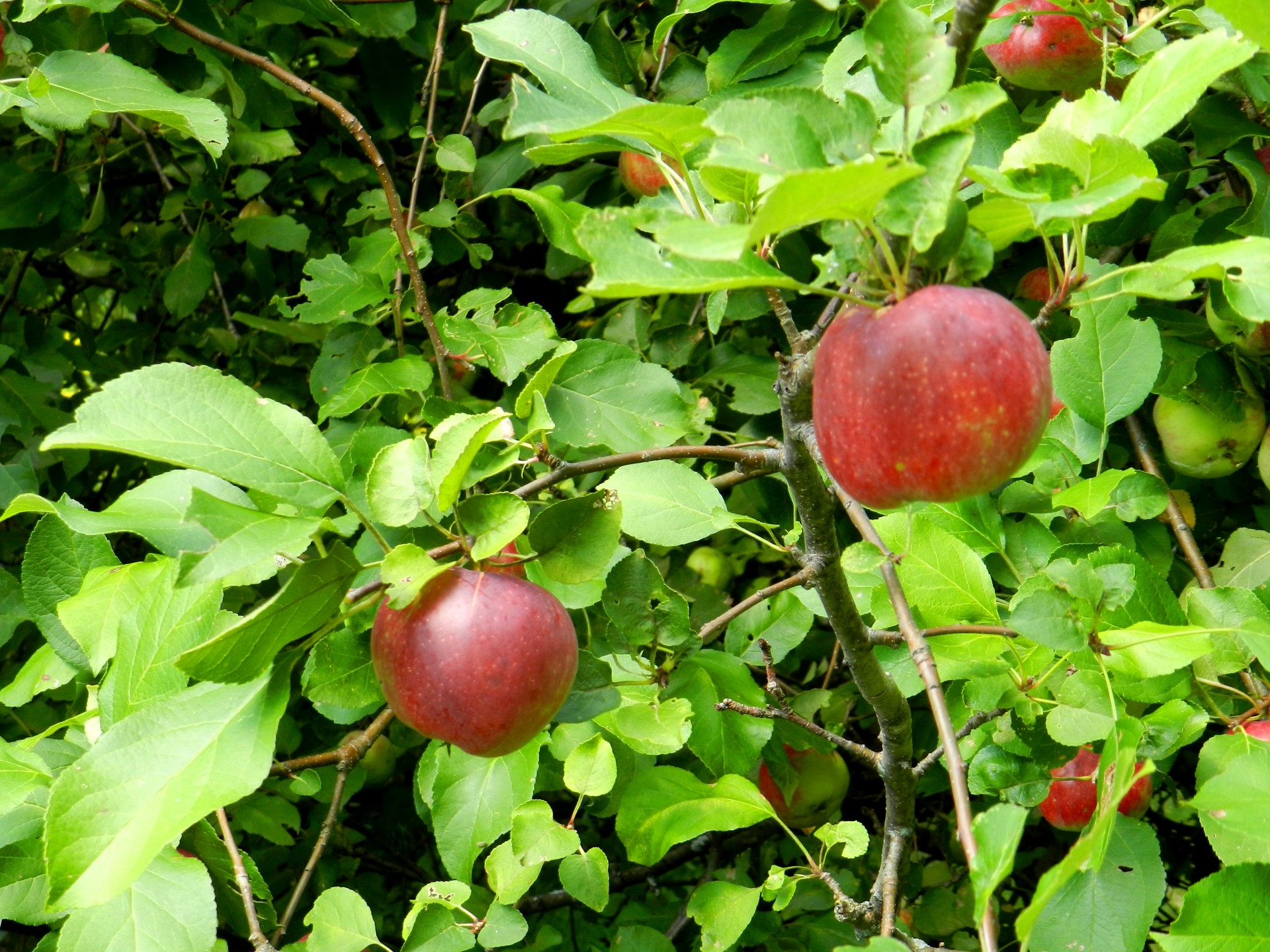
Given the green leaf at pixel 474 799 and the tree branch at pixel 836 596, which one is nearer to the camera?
the tree branch at pixel 836 596

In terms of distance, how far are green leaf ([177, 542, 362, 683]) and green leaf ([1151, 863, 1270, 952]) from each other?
62cm

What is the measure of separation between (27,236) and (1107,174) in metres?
1.89

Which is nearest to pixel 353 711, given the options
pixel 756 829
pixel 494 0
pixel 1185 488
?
pixel 756 829

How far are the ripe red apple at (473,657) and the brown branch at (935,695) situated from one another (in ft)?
0.77

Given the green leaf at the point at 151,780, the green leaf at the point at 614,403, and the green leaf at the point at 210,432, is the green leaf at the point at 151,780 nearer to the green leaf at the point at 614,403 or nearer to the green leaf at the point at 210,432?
the green leaf at the point at 210,432

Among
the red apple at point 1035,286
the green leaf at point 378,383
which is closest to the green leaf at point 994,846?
the green leaf at point 378,383

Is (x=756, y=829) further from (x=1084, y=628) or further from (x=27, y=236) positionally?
(x=27, y=236)

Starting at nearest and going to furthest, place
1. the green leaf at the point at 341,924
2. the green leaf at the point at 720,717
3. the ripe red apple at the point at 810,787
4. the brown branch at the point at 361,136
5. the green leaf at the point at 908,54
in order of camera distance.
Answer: the green leaf at the point at 908,54, the green leaf at the point at 341,924, the green leaf at the point at 720,717, the brown branch at the point at 361,136, the ripe red apple at the point at 810,787

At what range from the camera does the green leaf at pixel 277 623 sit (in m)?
0.68

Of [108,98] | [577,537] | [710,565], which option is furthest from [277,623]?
[710,565]

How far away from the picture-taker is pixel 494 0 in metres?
1.70

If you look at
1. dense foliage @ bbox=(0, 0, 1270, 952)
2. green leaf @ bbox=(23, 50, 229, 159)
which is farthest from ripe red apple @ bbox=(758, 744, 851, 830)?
green leaf @ bbox=(23, 50, 229, 159)

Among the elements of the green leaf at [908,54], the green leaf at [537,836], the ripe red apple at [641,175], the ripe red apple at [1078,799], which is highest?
the green leaf at [908,54]

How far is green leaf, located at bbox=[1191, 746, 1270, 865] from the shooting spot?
0.77 meters
